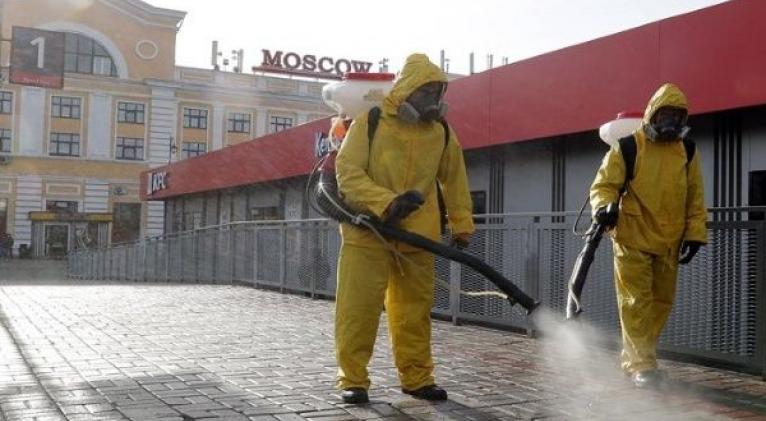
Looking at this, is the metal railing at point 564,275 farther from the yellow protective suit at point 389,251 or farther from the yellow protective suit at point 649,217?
the yellow protective suit at point 649,217

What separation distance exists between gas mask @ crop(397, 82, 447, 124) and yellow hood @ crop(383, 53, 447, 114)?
0.10 feet

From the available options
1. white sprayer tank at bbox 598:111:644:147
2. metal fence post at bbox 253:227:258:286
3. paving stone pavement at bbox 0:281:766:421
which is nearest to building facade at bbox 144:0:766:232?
white sprayer tank at bbox 598:111:644:147

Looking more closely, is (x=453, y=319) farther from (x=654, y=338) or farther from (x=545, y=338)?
(x=654, y=338)

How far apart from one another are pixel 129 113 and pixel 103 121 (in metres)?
1.82

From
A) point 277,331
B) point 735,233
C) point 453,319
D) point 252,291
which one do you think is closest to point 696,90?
point 735,233

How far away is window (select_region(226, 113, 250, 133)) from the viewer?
191ft

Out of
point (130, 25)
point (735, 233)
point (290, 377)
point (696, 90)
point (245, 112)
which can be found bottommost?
point (290, 377)

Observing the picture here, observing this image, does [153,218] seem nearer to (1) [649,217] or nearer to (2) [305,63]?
(2) [305,63]

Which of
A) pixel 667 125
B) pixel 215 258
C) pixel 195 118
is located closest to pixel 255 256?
pixel 215 258

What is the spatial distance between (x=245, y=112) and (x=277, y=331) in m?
51.9

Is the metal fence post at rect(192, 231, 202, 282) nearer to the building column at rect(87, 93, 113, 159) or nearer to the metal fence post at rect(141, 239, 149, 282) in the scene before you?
the metal fence post at rect(141, 239, 149, 282)

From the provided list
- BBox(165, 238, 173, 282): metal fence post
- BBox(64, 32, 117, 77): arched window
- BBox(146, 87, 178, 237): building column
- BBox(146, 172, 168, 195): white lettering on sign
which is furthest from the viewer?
BBox(146, 87, 178, 237): building column

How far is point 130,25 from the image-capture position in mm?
55375

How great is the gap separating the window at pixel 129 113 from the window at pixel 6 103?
647 centimetres
